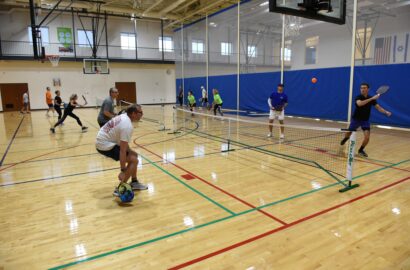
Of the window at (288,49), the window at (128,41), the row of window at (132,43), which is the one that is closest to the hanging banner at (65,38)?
the row of window at (132,43)

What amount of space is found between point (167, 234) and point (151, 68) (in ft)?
91.0

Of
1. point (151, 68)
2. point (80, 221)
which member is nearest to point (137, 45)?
point (151, 68)

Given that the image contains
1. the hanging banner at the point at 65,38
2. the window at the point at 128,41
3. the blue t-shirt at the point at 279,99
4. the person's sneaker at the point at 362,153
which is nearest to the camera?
the person's sneaker at the point at 362,153

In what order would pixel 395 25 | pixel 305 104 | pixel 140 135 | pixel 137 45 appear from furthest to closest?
1. pixel 137 45
2. pixel 395 25
3. pixel 305 104
4. pixel 140 135

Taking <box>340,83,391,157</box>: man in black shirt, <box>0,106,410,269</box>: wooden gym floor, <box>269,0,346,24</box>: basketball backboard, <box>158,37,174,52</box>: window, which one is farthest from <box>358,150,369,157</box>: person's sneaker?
<box>158,37,174,52</box>: window

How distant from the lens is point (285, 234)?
11.5 ft

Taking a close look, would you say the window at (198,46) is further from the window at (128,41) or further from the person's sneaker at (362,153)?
the person's sneaker at (362,153)

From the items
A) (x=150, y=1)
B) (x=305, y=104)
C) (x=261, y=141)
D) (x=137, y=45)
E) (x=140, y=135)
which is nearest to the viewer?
(x=261, y=141)

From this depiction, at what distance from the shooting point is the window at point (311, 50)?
24456mm

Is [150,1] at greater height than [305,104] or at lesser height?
greater

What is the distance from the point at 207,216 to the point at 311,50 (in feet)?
81.2

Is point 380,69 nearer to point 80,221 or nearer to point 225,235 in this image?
point 225,235

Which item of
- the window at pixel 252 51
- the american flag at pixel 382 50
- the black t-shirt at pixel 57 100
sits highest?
the window at pixel 252 51

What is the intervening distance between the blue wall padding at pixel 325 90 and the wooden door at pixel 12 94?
55.5 ft
